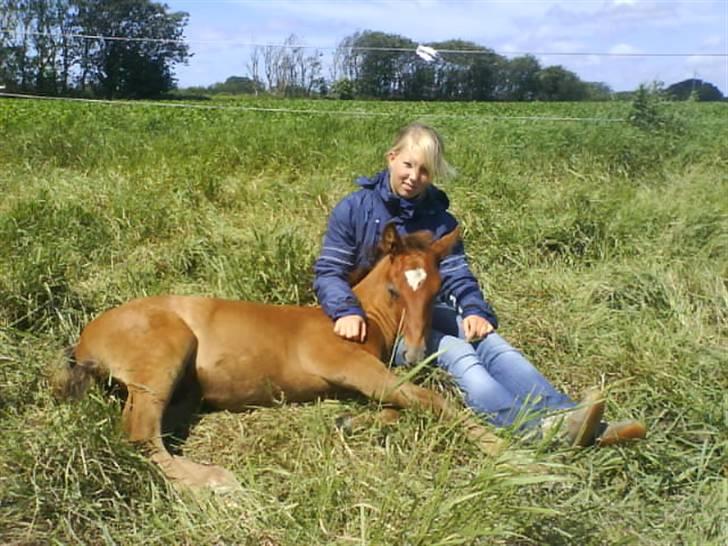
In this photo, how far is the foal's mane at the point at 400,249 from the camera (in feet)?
12.5

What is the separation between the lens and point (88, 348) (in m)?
3.50

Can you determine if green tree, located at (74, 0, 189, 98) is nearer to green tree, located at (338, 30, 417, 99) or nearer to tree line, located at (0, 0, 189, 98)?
tree line, located at (0, 0, 189, 98)

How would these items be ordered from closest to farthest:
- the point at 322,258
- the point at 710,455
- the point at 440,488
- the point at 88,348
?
the point at 440,488 → the point at 710,455 → the point at 88,348 → the point at 322,258

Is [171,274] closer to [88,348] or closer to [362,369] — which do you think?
[88,348]

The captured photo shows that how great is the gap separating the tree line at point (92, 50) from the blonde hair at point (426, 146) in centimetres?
1711

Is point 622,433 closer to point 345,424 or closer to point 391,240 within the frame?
point 345,424

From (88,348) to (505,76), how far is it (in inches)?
596

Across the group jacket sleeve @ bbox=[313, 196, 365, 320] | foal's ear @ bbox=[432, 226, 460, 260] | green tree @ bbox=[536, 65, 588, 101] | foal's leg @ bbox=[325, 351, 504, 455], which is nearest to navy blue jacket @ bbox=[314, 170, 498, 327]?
jacket sleeve @ bbox=[313, 196, 365, 320]

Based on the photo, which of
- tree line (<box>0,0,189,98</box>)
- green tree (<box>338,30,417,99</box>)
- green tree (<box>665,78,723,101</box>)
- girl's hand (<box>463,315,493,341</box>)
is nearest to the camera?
girl's hand (<box>463,315,493,341</box>)

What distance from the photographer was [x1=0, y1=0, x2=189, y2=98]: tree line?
2214 centimetres

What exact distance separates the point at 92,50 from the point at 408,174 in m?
21.4

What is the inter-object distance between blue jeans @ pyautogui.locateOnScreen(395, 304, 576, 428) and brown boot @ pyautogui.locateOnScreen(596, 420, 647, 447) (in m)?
0.19

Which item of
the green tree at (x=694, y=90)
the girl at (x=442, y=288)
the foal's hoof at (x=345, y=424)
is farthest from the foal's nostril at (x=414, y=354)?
the green tree at (x=694, y=90)

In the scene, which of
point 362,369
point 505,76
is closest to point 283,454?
point 362,369
